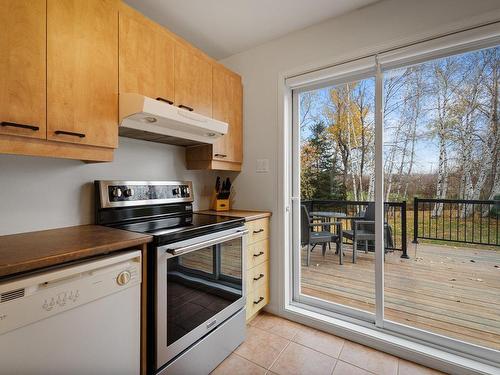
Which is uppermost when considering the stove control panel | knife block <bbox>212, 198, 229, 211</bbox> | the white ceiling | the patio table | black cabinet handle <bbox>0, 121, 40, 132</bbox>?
the white ceiling

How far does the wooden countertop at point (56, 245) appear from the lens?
0.84m

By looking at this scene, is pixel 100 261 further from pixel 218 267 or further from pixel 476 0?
pixel 476 0

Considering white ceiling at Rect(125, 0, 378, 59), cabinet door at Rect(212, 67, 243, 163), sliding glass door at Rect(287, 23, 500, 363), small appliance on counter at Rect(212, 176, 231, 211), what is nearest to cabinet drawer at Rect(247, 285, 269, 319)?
sliding glass door at Rect(287, 23, 500, 363)

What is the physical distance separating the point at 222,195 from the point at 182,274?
1.09 metres

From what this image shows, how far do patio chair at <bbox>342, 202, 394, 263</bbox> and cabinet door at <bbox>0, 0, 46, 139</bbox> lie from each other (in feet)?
6.87

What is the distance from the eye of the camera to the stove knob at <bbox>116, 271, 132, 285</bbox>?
106 cm

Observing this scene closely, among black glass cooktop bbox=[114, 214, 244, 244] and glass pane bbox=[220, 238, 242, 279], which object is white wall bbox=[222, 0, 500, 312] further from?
black glass cooktop bbox=[114, 214, 244, 244]

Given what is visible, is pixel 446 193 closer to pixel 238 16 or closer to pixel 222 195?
pixel 222 195

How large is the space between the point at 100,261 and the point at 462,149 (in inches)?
84.6

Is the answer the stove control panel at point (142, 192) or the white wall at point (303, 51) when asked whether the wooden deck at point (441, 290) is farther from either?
the stove control panel at point (142, 192)

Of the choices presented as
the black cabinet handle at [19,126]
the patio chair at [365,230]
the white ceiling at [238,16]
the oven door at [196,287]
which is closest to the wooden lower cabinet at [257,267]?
the oven door at [196,287]

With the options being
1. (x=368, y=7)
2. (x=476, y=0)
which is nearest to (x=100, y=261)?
(x=368, y=7)

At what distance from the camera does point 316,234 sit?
2277 millimetres

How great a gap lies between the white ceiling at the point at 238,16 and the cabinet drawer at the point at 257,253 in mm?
1758
